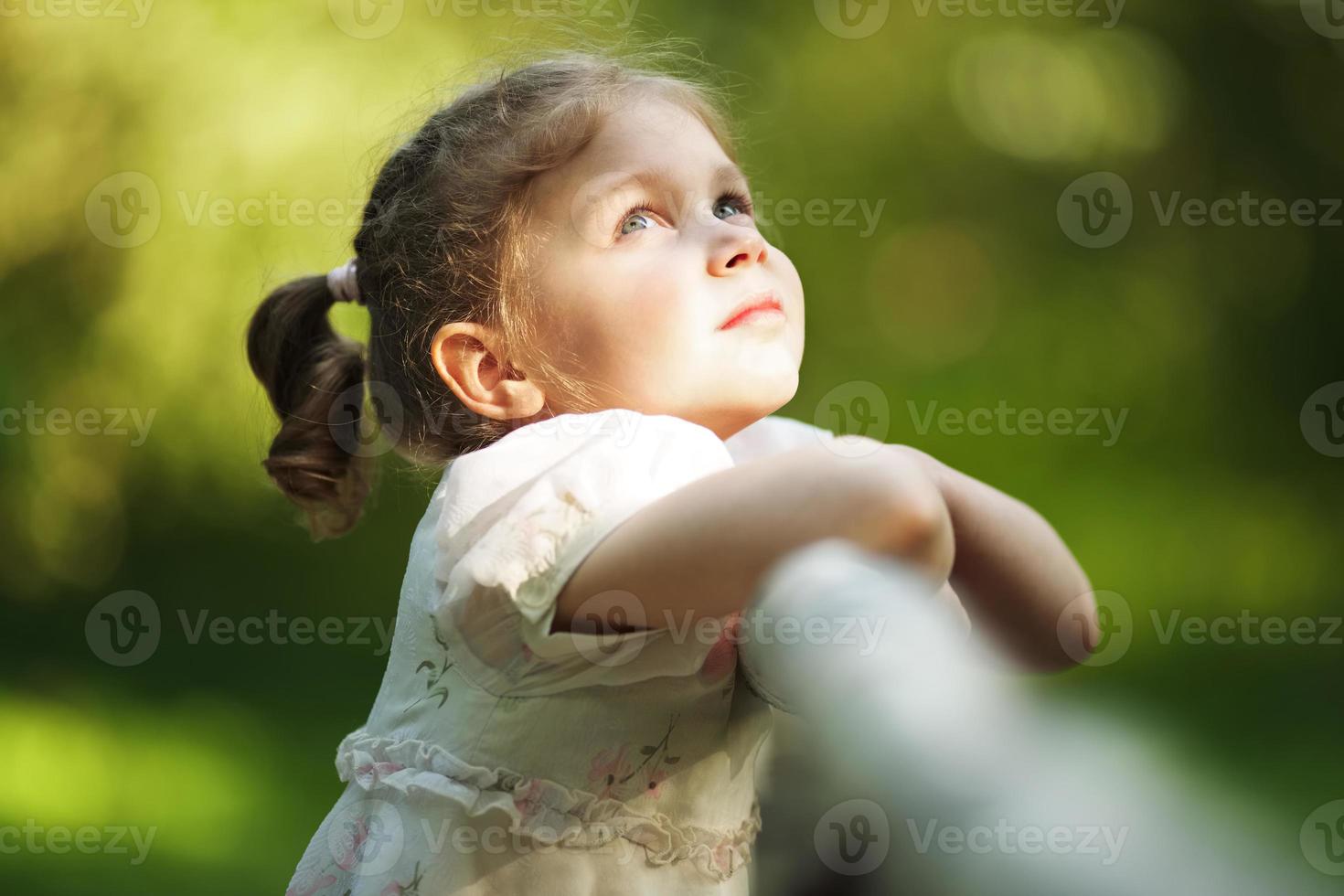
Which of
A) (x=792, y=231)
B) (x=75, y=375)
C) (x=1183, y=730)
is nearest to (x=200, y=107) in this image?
(x=75, y=375)

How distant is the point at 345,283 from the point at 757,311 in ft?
1.22

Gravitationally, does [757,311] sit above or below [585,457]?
above

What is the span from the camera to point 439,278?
0.84 metres

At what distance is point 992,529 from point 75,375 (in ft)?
4.78

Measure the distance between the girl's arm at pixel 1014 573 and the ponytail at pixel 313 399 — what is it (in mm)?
547

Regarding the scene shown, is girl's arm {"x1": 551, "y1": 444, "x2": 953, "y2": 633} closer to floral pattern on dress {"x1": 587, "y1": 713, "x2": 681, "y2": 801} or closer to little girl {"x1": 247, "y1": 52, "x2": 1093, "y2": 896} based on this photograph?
little girl {"x1": 247, "y1": 52, "x2": 1093, "y2": 896}

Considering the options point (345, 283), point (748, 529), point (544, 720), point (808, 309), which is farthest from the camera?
point (808, 309)

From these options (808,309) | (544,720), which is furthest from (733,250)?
(808,309)

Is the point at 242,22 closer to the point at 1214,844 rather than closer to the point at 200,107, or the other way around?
the point at 200,107

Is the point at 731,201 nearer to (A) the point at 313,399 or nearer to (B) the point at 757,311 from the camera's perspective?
(B) the point at 757,311

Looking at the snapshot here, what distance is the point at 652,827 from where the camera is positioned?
0.66 metres

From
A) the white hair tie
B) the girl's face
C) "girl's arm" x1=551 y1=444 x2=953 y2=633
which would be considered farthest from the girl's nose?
the white hair tie

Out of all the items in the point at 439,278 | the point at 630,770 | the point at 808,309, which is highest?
the point at 808,309

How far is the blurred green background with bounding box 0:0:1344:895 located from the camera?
5.06ft
